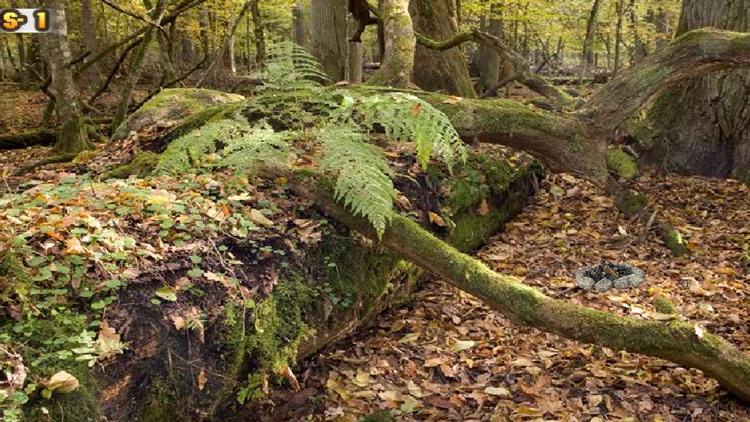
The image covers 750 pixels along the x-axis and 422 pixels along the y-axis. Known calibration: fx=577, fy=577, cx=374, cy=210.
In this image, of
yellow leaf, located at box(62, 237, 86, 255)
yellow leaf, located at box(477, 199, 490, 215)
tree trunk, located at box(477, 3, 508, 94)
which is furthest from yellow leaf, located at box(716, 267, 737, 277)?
tree trunk, located at box(477, 3, 508, 94)

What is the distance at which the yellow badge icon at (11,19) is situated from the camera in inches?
303

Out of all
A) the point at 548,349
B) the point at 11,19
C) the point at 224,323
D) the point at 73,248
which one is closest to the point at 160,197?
the point at 73,248

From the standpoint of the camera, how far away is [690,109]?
7398mm

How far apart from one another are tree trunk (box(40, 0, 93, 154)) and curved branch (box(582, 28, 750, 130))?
24.3ft

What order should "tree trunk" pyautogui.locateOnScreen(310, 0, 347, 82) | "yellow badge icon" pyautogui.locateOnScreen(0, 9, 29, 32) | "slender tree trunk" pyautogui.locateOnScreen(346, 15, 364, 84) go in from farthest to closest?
1. "slender tree trunk" pyautogui.locateOnScreen(346, 15, 364, 84)
2. "tree trunk" pyautogui.locateOnScreen(310, 0, 347, 82)
3. "yellow badge icon" pyautogui.locateOnScreen(0, 9, 29, 32)

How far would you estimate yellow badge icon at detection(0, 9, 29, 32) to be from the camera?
7684 millimetres

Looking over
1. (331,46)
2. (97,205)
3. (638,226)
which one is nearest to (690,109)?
(638,226)

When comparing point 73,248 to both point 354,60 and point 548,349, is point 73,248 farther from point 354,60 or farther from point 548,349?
point 354,60

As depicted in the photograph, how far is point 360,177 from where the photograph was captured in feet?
11.8

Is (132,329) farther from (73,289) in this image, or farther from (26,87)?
(26,87)

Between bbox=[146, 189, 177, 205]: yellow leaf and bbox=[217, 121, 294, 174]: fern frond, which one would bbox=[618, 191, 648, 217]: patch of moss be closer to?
bbox=[217, 121, 294, 174]: fern frond

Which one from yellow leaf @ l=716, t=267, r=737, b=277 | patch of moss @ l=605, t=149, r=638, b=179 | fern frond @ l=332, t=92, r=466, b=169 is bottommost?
yellow leaf @ l=716, t=267, r=737, b=277

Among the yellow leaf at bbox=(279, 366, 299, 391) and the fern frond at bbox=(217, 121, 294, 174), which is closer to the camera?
the yellow leaf at bbox=(279, 366, 299, 391)

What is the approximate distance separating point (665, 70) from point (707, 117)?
7.16 ft
